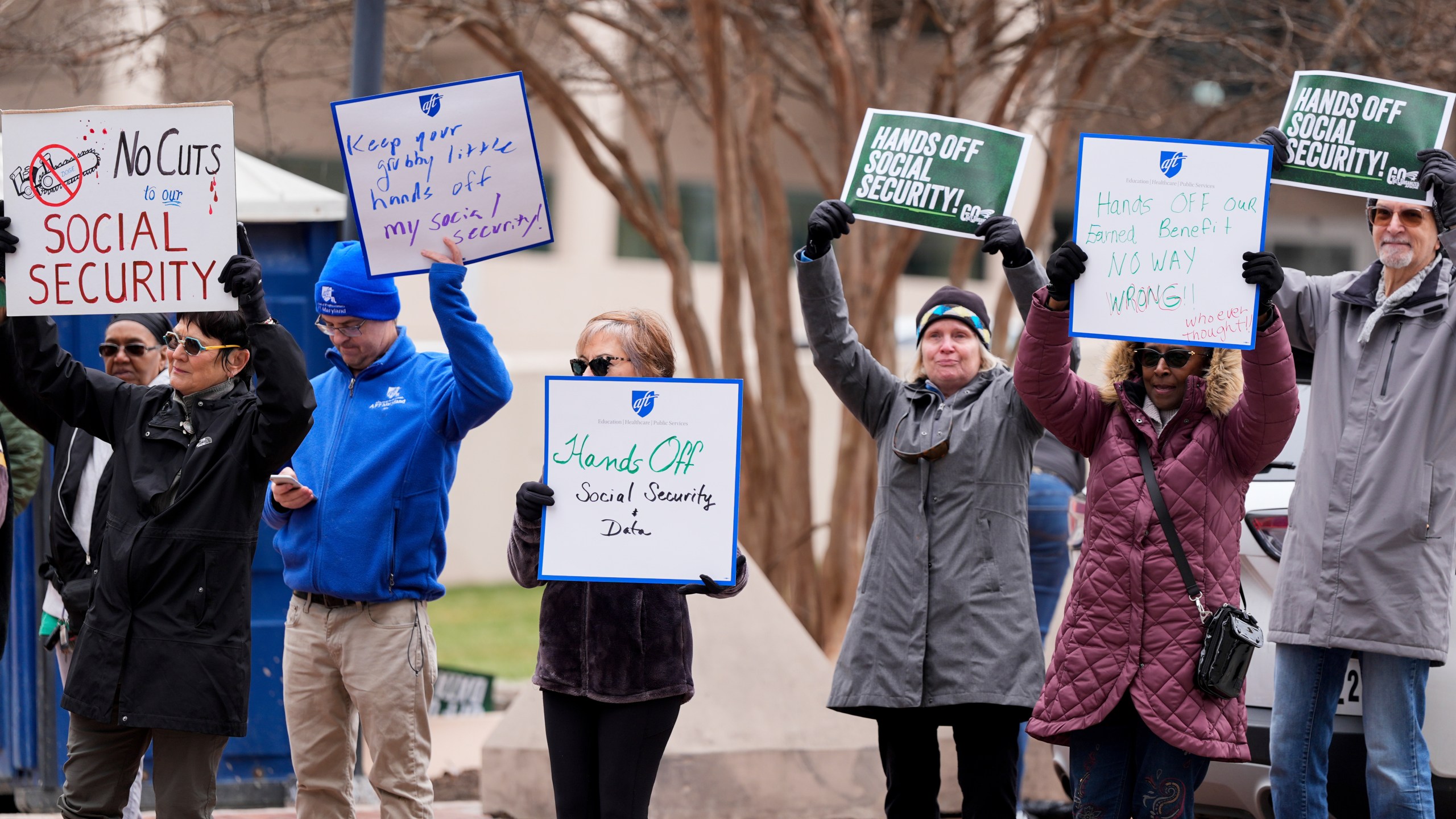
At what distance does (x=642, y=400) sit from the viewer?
4051 millimetres

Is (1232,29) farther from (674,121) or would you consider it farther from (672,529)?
(674,121)

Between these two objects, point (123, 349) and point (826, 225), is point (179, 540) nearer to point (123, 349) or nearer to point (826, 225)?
point (123, 349)

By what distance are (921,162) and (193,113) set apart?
2.14m

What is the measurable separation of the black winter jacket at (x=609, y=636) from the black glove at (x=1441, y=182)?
2.15 meters

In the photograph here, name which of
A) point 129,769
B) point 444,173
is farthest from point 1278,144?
point 129,769

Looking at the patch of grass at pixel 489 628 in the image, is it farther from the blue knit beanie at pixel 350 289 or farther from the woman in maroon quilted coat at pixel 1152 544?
the woman in maroon quilted coat at pixel 1152 544

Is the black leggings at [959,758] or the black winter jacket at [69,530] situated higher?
the black winter jacket at [69,530]

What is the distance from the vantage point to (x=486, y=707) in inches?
370

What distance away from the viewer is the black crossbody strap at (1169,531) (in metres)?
4.03

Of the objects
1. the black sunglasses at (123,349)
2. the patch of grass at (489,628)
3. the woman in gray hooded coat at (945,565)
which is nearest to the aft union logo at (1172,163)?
the woman in gray hooded coat at (945,565)

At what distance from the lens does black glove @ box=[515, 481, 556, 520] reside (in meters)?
4.01

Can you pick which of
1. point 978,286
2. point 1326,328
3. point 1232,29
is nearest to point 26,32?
A: point 1232,29

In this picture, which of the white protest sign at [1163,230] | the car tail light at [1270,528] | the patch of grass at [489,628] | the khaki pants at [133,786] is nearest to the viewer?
the white protest sign at [1163,230]

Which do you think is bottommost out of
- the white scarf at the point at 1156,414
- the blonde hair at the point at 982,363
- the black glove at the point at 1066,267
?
the white scarf at the point at 1156,414
